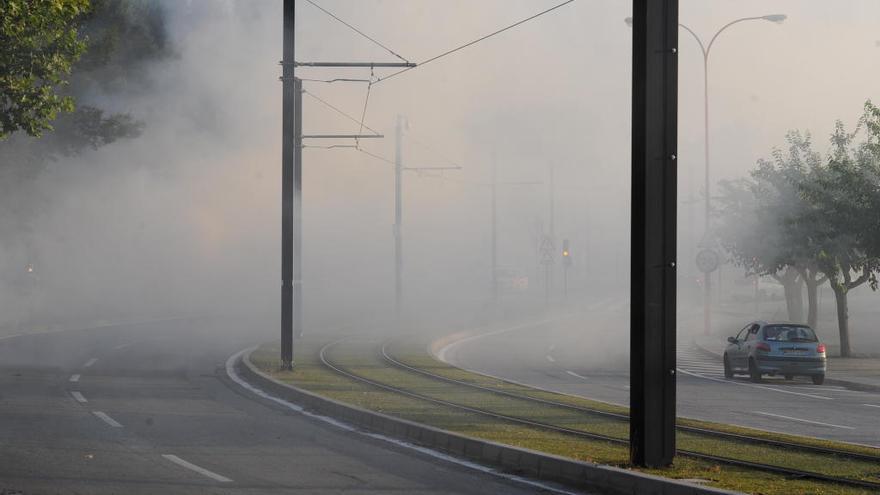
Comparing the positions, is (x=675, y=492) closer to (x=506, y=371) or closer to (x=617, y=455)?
(x=617, y=455)

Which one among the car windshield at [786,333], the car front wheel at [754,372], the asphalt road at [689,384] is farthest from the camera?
the car front wheel at [754,372]

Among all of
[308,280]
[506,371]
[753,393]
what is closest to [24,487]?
[753,393]

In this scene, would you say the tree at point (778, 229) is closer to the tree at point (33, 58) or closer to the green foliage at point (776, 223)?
the green foliage at point (776, 223)

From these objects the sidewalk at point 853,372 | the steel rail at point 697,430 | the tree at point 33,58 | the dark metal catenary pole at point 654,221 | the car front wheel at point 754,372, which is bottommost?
the sidewalk at point 853,372

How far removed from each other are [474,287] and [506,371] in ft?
308

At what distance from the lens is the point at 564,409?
19.7 metres

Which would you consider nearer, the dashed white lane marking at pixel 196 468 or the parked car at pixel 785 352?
the dashed white lane marking at pixel 196 468

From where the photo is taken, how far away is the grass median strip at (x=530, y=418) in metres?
11.6

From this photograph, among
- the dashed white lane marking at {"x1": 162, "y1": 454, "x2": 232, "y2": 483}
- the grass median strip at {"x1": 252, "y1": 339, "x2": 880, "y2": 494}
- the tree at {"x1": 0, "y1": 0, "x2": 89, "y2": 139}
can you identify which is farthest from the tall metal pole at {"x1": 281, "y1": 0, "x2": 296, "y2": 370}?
the dashed white lane marking at {"x1": 162, "y1": 454, "x2": 232, "y2": 483}

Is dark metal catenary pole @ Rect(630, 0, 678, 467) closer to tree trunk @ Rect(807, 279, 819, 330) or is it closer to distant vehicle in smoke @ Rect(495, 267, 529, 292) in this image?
tree trunk @ Rect(807, 279, 819, 330)

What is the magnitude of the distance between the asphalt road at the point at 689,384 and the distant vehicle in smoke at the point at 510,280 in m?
42.6

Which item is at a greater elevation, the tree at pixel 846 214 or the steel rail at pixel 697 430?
the tree at pixel 846 214

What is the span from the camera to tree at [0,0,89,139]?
1989cm

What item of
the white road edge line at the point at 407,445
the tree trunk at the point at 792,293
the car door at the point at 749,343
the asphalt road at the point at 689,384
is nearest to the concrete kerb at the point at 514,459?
the white road edge line at the point at 407,445
